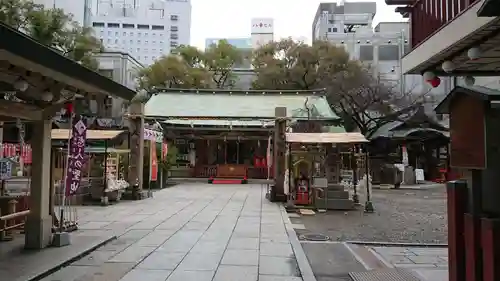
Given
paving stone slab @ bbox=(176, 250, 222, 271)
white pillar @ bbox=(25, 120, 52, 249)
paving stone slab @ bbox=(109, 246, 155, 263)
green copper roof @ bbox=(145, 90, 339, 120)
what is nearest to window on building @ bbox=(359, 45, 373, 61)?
green copper roof @ bbox=(145, 90, 339, 120)

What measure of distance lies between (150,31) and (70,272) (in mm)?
80706

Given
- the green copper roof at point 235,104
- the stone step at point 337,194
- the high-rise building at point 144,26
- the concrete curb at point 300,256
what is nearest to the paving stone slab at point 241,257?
the concrete curb at point 300,256

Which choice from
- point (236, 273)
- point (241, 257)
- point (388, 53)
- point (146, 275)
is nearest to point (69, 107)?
point (146, 275)

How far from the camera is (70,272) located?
259 inches

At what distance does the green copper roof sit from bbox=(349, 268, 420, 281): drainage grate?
18952mm

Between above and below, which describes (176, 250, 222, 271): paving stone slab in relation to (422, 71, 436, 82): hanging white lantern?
below

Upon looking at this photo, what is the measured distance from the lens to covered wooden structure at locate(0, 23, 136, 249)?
637cm

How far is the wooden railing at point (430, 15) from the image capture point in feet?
19.2

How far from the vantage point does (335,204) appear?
15.0 metres

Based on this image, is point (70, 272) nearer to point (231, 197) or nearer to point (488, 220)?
point (488, 220)

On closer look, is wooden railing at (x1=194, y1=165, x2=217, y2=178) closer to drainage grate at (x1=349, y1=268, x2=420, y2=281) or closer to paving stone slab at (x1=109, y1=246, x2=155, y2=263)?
paving stone slab at (x1=109, y1=246, x2=155, y2=263)

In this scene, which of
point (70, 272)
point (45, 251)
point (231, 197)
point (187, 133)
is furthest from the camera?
point (187, 133)

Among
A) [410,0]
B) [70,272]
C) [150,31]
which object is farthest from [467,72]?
[150,31]

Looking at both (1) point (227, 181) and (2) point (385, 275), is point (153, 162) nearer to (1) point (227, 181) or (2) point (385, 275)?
(1) point (227, 181)
